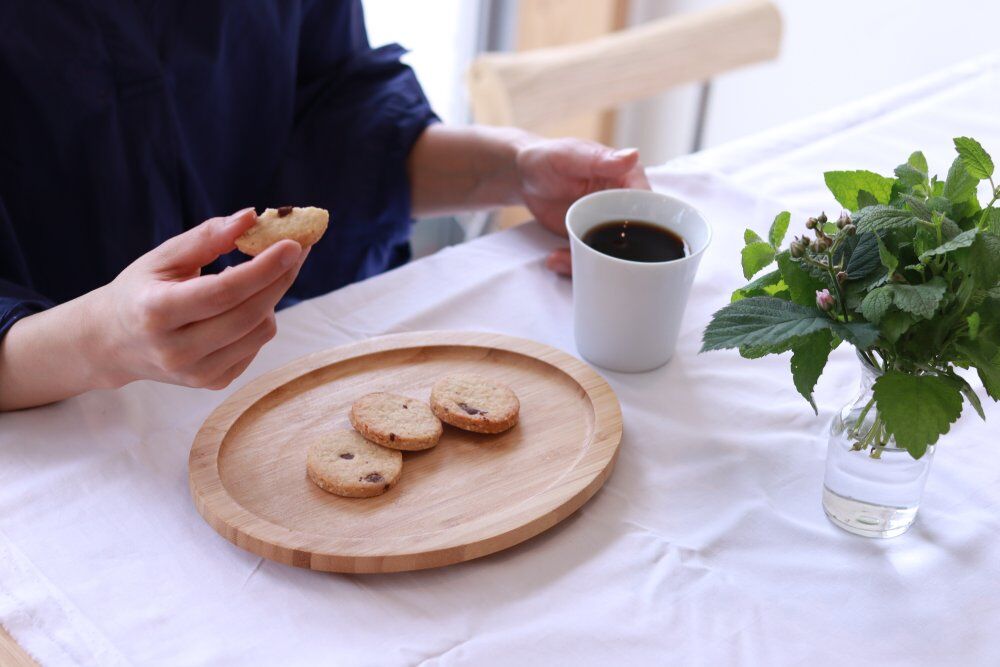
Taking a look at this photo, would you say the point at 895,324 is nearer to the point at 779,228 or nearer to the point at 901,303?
the point at 901,303

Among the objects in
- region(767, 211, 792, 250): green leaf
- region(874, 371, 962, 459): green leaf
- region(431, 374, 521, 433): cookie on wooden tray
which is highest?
region(767, 211, 792, 250): green leaf

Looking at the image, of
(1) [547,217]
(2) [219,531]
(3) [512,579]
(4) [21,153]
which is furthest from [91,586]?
(1) [547,217]

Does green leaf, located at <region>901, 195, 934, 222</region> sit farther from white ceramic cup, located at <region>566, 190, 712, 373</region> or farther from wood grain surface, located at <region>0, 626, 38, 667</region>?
wood grain surface, located at <region>0, 626, 38, 667</region>

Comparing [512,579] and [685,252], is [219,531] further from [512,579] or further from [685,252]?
[685,252]

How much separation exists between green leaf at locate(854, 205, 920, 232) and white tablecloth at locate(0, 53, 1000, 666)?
256 mm

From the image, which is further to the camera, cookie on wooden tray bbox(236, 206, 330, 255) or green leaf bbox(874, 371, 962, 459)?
cookie on wooden tray bbox(236, 206, 330, 255)

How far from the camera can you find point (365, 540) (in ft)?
2.39

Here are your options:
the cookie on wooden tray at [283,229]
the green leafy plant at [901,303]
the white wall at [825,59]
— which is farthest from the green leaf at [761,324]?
the white wall at [825,59]

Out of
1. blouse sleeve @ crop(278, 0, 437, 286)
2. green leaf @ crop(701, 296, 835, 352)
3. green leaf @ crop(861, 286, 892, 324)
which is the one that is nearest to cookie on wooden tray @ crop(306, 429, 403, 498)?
green leaf @ crop(701, 296, 835, 352)

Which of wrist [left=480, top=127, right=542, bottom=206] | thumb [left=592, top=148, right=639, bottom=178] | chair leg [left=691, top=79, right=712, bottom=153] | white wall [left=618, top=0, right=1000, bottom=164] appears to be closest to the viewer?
thumb [left=592, top=148, right=639, bottom=178]

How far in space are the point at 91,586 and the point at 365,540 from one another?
0.20 meters

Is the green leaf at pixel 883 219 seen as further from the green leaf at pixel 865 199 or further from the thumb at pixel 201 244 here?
the thumb at pixel 201 244

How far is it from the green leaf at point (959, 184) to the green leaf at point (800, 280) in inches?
4.5

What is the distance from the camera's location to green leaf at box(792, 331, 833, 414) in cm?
70
